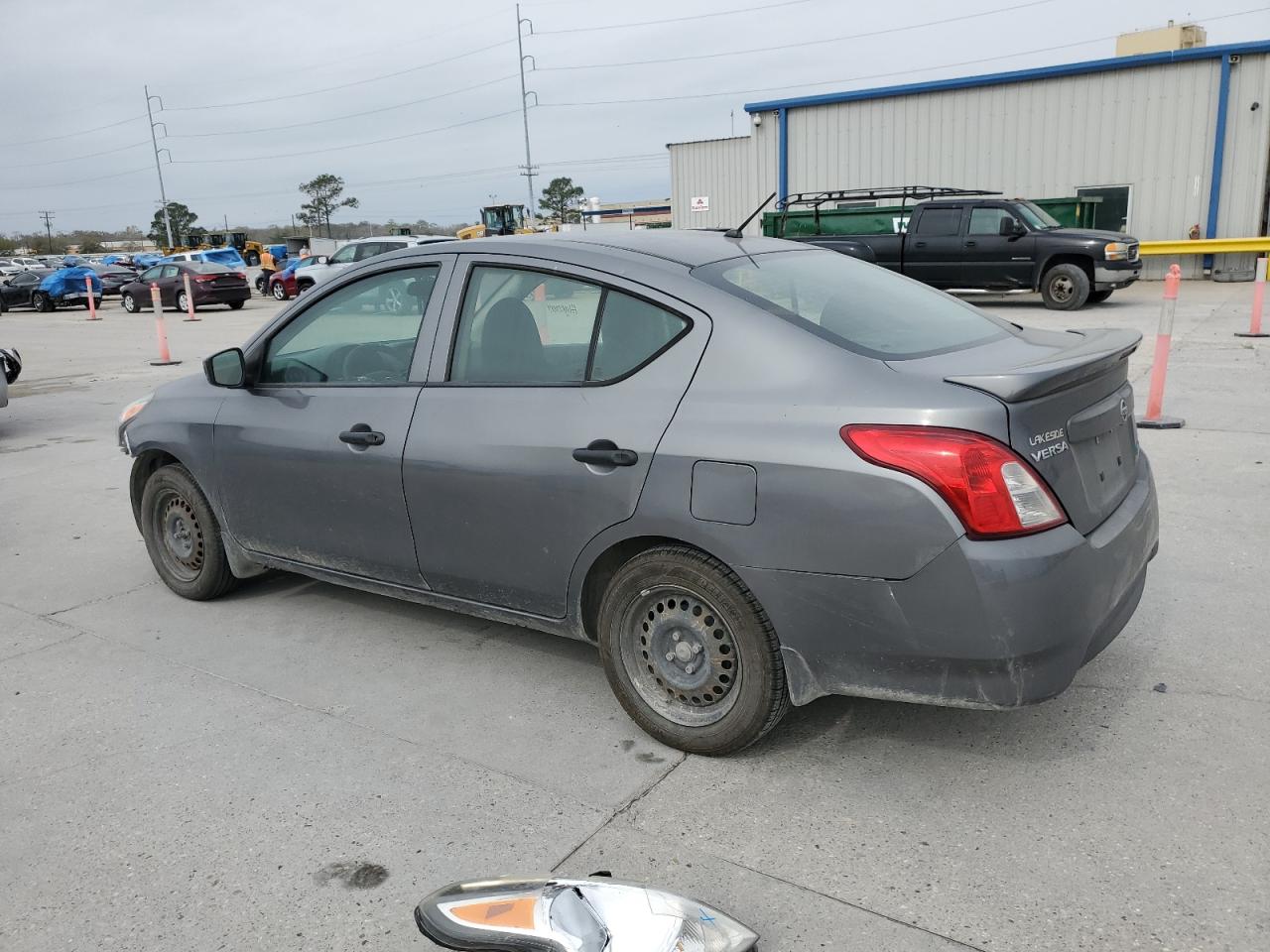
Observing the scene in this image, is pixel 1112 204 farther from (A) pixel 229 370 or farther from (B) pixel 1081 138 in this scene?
(A) pixel 229 370

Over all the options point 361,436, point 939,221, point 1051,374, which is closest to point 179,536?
point 361,436

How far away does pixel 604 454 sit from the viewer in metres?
3.28

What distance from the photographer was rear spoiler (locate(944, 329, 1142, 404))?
2834 mm

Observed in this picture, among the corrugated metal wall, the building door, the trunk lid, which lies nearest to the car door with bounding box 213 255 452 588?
the trunk lid

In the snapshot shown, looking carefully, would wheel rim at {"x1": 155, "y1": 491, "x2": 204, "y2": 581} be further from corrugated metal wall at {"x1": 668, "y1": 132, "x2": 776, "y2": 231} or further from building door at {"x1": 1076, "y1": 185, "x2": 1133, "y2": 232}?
corrugated metal wall at {"x1": 668, "y1": 132, "x2": 776, "y2": 231}

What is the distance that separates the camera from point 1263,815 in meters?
2.89

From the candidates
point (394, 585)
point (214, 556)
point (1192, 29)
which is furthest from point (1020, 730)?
point (1192, 29)

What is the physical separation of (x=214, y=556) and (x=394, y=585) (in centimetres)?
123

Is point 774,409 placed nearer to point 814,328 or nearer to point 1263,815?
point 814,328

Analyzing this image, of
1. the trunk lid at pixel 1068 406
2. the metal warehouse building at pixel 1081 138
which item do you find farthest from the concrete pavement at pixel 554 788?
the metal warehouse building at pixel 1081 138

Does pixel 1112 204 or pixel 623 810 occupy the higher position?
pixel 1112 204

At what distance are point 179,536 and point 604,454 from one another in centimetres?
275

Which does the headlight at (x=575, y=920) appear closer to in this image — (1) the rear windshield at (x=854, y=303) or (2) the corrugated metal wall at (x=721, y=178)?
(1) the rear windshield at (x=854, y=303)

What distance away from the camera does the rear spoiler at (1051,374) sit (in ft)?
9.30
